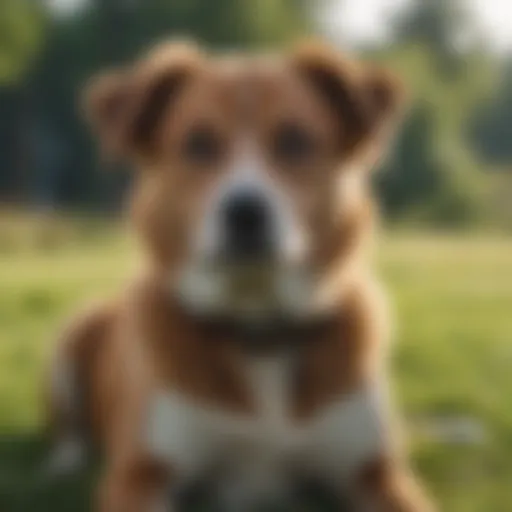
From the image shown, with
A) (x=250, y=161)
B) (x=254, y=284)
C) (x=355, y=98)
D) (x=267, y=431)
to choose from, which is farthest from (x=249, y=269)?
(x=355, y=98)

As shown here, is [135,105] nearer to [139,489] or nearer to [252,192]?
[252,192]

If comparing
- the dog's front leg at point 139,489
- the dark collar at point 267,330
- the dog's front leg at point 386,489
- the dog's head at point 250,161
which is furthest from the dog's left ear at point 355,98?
the dog's front leg at point 139,489

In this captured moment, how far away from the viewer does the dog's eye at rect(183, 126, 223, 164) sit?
295 centimetres

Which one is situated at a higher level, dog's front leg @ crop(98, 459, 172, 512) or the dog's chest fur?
the dog's chest fur

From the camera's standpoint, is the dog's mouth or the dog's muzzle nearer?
the dog's muzzle

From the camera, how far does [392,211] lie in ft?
58.4

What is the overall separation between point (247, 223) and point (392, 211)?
594 inches

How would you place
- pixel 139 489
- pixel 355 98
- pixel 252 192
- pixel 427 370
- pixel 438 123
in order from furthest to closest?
pixel 438 123 < pixel 427 370 < pixel 355 98 < pixel 139 489 < pixel 252 192

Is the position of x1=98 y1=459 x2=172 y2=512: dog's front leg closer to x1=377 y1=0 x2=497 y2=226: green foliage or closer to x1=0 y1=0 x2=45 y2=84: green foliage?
x1=377 y1=0 x2=497 y2=226: green foliage

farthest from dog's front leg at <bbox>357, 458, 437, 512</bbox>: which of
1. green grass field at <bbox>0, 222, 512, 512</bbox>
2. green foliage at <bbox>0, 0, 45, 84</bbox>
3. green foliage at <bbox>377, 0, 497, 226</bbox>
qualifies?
green foliage at <bbox>0, 0, 45, 84</bbox>

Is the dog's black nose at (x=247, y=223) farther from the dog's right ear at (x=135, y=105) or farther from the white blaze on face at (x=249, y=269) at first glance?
the dog's right ear at (x=135, y=105)

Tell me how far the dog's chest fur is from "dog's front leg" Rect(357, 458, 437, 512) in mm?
35

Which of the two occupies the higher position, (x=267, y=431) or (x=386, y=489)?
(x=267, y=431)

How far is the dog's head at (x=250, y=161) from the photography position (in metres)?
2.89
